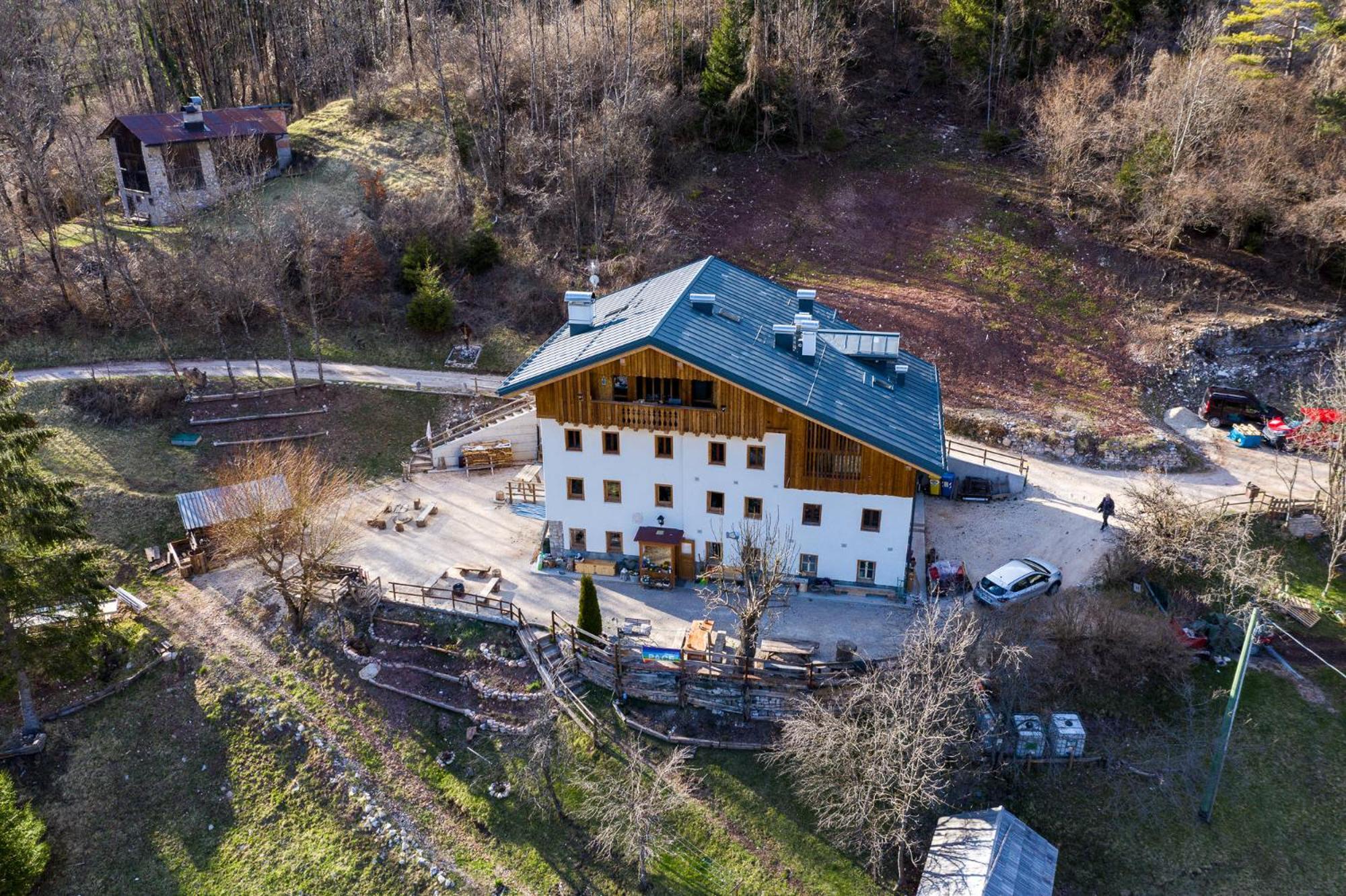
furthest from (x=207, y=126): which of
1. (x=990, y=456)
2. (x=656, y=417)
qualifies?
(x=990, y=456)

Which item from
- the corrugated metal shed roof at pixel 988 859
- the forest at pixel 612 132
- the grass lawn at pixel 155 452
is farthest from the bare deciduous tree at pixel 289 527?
the corrugated metal shed roof at pixel 988 859

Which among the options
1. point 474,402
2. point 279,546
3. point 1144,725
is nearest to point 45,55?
point 474,402

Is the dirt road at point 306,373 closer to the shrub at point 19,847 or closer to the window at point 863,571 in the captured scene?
the window at point 863,571

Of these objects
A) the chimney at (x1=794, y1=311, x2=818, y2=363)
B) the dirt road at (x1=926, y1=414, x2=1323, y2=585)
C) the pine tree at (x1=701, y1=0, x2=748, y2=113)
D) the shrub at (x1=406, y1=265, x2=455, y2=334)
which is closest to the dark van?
the dirt road at (x1=926, y1=414, x2=1323, y2=585)

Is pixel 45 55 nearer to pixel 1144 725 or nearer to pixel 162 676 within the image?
pixel 162 676

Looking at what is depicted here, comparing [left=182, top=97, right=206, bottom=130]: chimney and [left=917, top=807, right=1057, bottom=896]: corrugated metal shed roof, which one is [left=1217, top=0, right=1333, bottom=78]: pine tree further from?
[left=182, top=97, right=206, bottom=130]: chimney

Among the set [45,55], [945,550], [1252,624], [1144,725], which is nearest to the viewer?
[1252,624]

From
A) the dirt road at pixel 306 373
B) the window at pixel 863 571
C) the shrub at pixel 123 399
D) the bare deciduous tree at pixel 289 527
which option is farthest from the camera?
the dirt road at pixel 306 373
